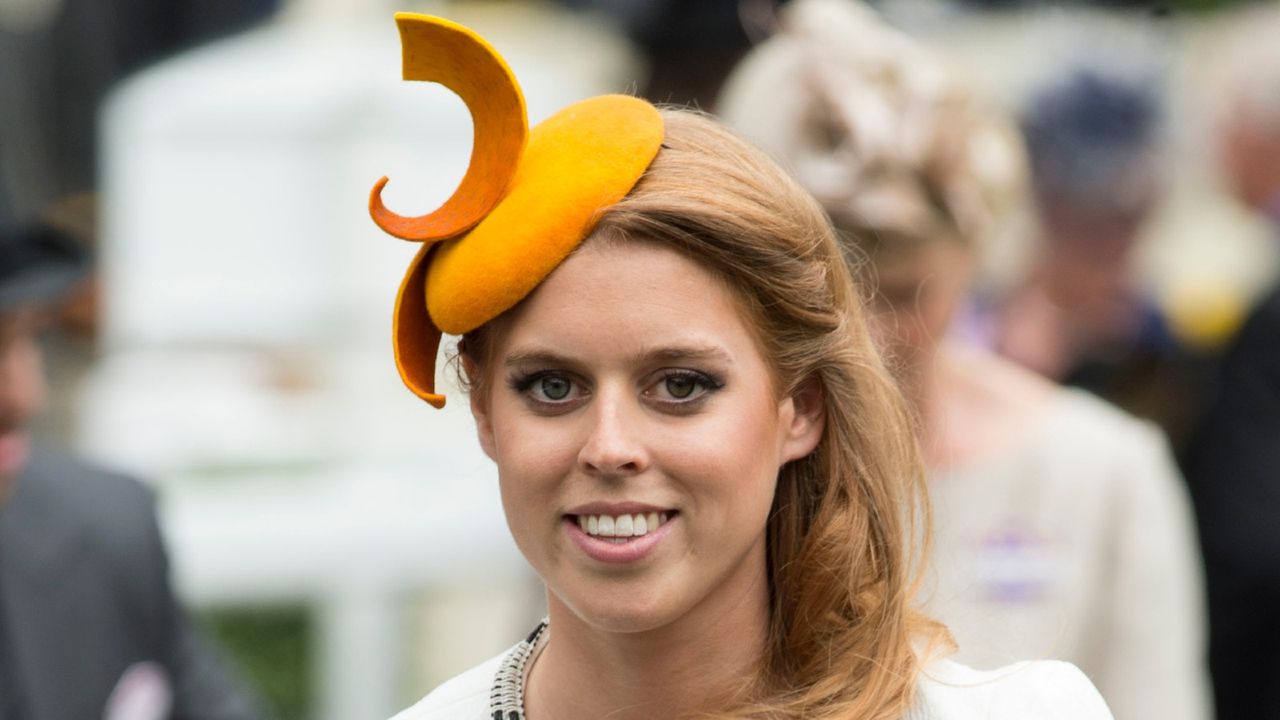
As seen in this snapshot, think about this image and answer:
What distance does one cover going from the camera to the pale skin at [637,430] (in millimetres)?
2338

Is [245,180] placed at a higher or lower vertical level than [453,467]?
higher

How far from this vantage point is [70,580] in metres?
4.32

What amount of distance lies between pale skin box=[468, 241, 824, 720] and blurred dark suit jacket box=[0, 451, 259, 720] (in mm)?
2090

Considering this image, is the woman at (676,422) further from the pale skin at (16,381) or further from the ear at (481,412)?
the pale skin at (16,381)

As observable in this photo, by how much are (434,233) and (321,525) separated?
4146mm

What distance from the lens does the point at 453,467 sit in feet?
21.9

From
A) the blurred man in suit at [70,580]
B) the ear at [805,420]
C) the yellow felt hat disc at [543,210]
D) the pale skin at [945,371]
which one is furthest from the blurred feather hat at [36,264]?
the ear at [805,420]

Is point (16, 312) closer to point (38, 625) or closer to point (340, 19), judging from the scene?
point (38, 625)

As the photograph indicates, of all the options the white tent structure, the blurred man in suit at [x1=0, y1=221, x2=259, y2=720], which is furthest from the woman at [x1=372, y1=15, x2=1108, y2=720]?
the white tent structure

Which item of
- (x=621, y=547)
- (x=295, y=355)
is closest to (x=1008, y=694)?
(x=621, y=547)

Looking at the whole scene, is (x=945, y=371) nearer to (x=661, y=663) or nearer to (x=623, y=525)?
(x=661, y=663)

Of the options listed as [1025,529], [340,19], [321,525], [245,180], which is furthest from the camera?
[340,19]

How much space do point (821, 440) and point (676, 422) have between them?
0.32 meters

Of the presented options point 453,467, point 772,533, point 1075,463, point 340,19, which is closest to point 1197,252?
point 340,19
